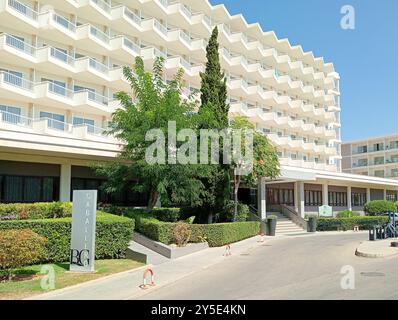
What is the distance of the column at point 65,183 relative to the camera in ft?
88.6

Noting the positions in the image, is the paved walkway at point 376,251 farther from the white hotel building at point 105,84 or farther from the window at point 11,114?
the window at point 11,114

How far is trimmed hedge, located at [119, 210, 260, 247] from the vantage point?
813 inches

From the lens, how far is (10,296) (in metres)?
11.1

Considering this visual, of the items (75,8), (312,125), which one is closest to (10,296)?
(75,8)

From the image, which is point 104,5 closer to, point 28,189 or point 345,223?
point 28,189

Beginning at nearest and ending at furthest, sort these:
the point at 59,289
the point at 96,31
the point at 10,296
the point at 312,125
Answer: the point at 10,296, the point at 59,289, the point at 96,31, the point at 312,125

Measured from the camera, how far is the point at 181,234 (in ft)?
69.5

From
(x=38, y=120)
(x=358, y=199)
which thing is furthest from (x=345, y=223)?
(x=38, y=120)

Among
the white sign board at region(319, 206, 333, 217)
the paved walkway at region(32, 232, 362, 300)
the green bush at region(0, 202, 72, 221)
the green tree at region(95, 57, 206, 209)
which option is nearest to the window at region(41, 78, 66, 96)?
the green tree at region(95, 57, 206, 209)

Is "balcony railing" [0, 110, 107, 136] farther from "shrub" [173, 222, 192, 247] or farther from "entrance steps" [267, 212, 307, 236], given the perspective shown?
"entrance steps" [267, 212, 307, 236]

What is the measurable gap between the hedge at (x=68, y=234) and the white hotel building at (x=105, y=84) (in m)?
7.35

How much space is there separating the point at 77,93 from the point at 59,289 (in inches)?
937
